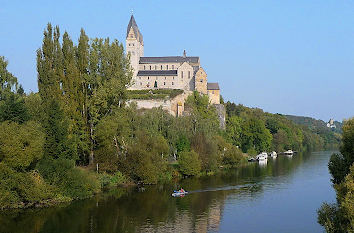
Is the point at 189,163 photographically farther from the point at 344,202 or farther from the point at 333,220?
the point at 344,202

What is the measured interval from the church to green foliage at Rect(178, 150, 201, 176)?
51.5 ft

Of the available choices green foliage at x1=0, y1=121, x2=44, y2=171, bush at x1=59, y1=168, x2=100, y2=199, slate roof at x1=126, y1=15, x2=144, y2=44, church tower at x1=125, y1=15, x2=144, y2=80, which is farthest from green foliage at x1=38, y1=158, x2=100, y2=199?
slate roof at x1=126, y1=15, x2=144, y2=44

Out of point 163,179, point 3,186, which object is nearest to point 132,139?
point 163,179

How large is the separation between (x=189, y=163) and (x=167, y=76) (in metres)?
27.4

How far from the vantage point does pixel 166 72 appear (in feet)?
226

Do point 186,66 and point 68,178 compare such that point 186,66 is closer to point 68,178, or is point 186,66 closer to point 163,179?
point 163,179

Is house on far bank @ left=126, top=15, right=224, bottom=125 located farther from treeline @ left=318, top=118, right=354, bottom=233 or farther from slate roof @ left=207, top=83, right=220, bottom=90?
treeline @ left=318, top=118, right=354, bottom=233

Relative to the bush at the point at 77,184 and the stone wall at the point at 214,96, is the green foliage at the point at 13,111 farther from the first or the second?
the stone wall at the point at 214,96

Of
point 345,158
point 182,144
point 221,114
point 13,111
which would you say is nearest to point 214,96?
point 221,114

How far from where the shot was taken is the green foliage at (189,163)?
42.6 m

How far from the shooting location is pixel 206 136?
153 ft

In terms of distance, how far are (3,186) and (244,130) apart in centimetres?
4783

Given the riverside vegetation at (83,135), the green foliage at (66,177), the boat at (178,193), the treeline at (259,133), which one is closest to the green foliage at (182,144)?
the riverside vegetation at (83,135)

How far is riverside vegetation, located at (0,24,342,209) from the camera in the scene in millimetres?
27966
